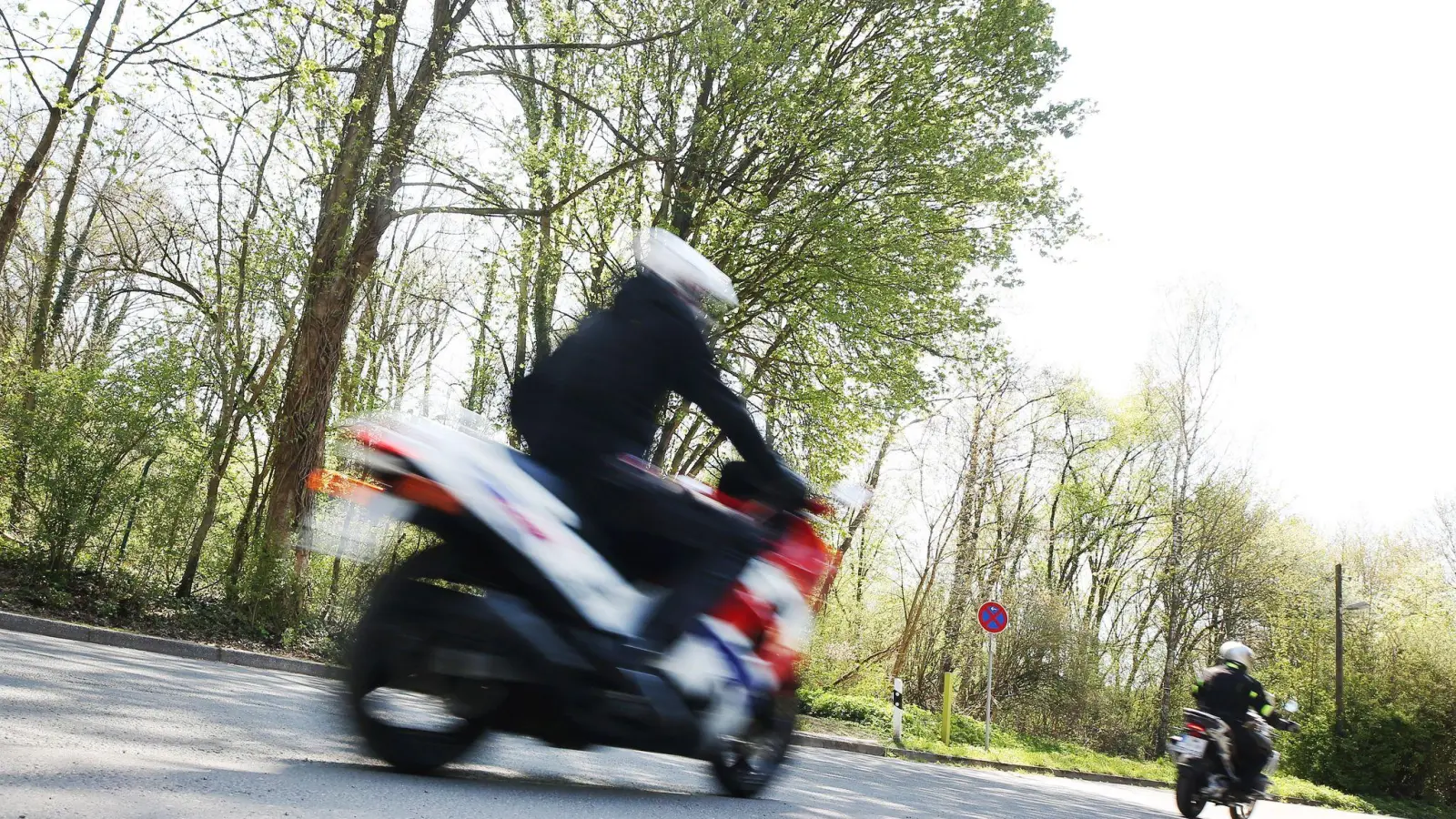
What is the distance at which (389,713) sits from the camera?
352 cm

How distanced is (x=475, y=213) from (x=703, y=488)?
12407mm

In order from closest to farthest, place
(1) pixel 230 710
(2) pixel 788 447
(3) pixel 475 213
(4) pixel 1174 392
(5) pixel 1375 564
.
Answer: (1) pixel 230 710, (3) pixel 475 213, (2) pixel 788 447, (4) pixel 1174 392, (5) pixel 1375 564

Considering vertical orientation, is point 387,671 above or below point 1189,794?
above

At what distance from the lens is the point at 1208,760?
376 inches

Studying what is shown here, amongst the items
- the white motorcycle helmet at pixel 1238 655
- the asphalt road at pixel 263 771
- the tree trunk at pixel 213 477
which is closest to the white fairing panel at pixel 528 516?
the asphalt road at pixel 263 771

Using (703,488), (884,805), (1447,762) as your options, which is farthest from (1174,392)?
(703,488)

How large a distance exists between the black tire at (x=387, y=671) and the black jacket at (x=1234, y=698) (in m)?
8.35

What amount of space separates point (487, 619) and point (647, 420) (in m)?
0.89

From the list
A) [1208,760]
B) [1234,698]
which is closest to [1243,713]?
[1234,698]

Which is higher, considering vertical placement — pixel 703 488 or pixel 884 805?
pixel 703 488

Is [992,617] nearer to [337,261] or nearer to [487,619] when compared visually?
[337,261]

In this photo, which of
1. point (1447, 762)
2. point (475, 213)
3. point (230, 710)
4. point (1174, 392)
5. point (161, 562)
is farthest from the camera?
point (1174, 392)

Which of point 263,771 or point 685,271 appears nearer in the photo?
point 263,771

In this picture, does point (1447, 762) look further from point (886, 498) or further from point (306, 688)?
point (306, 688)
